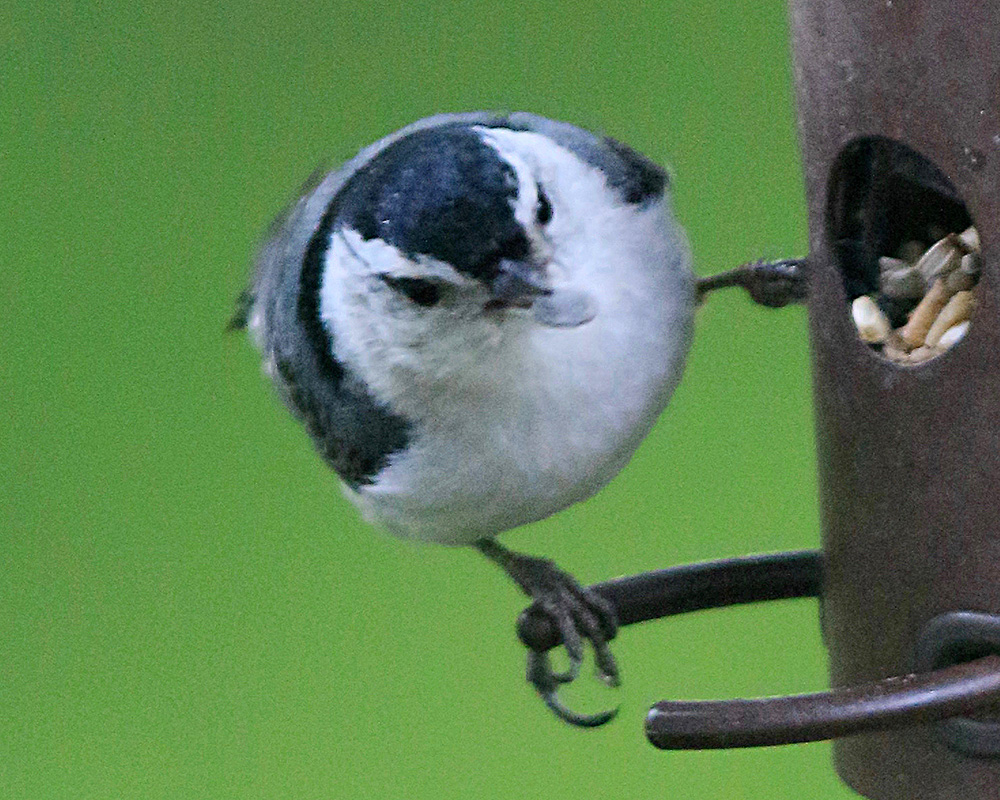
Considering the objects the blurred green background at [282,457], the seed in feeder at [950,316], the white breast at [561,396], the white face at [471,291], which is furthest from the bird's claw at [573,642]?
the blurred green background at [282,457]

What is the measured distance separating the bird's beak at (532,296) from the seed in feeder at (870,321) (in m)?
0.21

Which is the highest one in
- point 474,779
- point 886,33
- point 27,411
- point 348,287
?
point 886,33

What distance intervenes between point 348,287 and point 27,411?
1.71 meters

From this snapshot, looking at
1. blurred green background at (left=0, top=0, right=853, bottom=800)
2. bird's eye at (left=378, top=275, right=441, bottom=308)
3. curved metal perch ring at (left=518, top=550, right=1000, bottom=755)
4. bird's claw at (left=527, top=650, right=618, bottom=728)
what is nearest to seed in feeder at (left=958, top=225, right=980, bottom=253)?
curved metal perch ring at (left=518, top=550, right=1000, bottom=755)

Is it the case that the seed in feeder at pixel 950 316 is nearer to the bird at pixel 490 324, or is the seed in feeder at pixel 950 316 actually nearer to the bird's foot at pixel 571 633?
the bird at pixel 490 324

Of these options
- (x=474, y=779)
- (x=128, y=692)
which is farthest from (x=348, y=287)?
(x=128, y=692)

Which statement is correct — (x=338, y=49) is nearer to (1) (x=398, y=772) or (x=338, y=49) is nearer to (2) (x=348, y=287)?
(1) (x=398, y=772)

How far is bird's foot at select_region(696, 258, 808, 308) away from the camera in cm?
165

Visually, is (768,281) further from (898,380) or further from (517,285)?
(517,285)

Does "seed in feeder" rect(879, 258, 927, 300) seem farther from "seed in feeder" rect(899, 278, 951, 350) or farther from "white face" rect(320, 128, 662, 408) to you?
"white face" rect(320, 128, 662, 408)

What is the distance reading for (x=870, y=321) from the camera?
1432 millimetres

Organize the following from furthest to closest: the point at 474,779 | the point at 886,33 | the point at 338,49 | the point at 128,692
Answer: the point at 338,49
the point at 128,692
the point at 474,779
the point at 886,33

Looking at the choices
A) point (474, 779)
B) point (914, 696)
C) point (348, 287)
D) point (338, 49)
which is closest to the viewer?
point (914, 696)

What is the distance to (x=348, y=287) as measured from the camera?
1.46 meters
